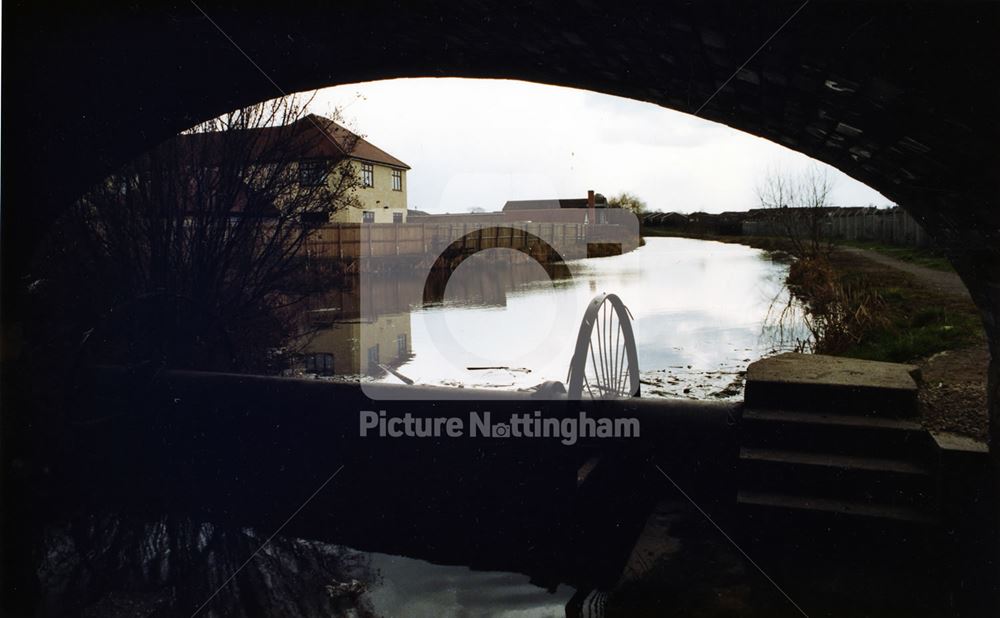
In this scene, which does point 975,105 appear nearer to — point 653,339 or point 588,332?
point 588,332

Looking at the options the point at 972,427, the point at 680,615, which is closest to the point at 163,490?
the point at 680,615

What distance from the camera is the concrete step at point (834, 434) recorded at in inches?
148

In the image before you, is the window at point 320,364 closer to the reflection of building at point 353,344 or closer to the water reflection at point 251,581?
the reflection of building at point 353,344

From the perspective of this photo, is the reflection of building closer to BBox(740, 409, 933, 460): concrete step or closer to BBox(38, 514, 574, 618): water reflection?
BBox(38, 514, 574, 618): water reflection

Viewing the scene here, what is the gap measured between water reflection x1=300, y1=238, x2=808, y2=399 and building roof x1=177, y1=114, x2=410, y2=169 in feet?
8.85

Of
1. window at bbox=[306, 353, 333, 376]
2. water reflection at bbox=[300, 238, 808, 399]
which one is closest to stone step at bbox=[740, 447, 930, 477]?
water reflection at bbox=[300, 238, 808, 399]

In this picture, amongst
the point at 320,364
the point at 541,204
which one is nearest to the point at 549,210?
the point at 541,204

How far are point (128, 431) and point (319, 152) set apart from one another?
14.9 feet

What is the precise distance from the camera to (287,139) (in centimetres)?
847

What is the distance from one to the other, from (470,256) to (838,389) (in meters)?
18.0

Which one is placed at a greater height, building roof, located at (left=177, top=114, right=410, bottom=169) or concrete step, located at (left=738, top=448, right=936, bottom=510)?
building roof, located at (left=177, top=114, right=410, bottom=169)

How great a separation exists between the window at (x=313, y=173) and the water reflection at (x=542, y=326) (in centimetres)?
229

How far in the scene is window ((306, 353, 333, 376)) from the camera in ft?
31.0

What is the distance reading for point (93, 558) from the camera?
13.4 feet
